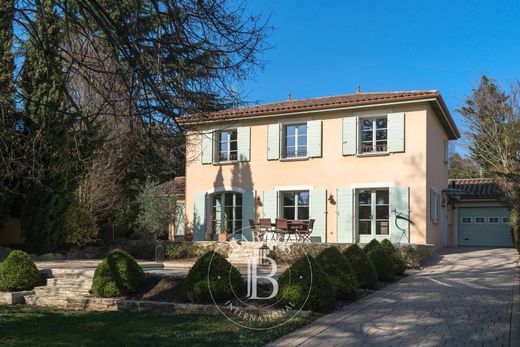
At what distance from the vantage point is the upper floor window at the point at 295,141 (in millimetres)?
19141

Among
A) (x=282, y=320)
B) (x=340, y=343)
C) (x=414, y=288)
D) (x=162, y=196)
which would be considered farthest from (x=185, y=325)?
(x=162, y=196)

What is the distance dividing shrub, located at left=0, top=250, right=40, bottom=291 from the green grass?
1743 mm

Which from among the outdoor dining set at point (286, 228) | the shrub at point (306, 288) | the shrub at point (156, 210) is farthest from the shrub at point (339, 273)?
the shrub at point (156, 210)

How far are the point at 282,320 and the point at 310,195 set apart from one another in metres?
11.6

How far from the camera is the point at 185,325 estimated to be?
698cm

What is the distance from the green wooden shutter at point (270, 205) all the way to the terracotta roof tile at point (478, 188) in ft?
32.6

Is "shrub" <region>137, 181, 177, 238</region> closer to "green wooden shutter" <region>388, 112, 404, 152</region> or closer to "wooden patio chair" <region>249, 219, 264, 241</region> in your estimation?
"wooden patio chair" <region>249, 219, 264, 241</region>

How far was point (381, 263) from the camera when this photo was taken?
36.6 ft

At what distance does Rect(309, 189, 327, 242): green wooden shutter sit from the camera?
17953 millimetres

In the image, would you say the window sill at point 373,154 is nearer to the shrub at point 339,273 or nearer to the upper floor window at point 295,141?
the upper floor window at point 295,141

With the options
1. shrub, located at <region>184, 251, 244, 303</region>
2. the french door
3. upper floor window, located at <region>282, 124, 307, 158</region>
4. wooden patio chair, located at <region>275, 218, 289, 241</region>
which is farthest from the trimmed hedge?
upper floor window, located at <region>282, 124, 307, 158</region>

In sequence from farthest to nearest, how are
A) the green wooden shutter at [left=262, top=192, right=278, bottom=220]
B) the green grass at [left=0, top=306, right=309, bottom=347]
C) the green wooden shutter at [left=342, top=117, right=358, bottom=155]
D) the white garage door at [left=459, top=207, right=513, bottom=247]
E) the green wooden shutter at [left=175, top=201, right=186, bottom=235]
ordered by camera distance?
1. the white garage door at [left=459, top=207, right=513, bottom=247]
2. the green wooden shutter at [left=175, top=201, right=186, bottom=235]
3. the green wooden shutter at [left=262, top=192, right=278, bottom=220]
4. the green wooden shutter at [left=342, top=117, right=358, bottom=155]
5. the green grass at [left=0, top=306, right=309, bottom=347]

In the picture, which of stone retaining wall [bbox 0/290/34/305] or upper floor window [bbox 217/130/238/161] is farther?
upper floor window [bbox 217/130/238/161]

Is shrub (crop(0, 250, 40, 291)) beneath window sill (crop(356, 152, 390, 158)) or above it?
beneath
